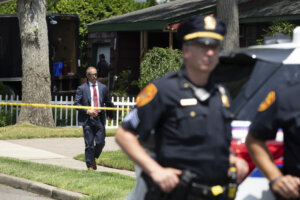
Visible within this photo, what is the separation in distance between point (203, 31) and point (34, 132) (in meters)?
15.1

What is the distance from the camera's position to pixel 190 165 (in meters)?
4.18

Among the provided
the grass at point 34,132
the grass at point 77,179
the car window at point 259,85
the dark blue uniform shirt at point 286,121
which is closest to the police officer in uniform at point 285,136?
the dark blue uniform shirt at point 286,121

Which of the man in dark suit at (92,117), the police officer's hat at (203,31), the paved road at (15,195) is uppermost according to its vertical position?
the police officer's hat at (203,31)

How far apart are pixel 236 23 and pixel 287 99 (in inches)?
470

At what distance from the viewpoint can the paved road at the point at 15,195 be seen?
414 inches

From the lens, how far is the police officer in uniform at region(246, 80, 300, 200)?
415 cm

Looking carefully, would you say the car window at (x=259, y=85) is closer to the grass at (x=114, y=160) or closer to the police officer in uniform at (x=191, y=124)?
the police officer in uniform at (x=191, y=124)

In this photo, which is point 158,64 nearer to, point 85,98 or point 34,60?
point 34,60

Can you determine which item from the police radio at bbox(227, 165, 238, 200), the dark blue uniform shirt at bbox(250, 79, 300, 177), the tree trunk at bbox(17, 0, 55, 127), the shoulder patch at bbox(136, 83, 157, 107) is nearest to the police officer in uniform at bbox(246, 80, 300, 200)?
the dark blue uniform shirt at bbox(250, 79, 300, 177)

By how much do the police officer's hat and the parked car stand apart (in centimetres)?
94

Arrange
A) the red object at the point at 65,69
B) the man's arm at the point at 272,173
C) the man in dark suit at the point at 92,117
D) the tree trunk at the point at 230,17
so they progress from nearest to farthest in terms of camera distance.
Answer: the man's arm at the point at 272,173 → the man in dark suit at the point at 92,117 → the tree trunk at the point at 230,17 → the red object at the point at 65,69

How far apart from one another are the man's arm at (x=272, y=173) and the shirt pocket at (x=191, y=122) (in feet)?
1.04

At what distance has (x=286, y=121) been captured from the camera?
416cm

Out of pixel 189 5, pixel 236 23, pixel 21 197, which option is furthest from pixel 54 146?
pixel 189 5
